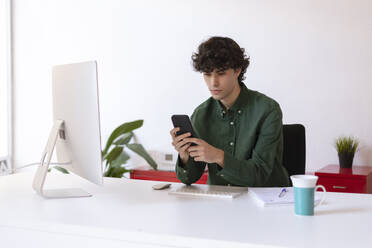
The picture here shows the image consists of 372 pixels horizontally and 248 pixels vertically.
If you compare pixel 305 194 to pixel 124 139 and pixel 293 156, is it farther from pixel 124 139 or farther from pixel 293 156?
pixel 124 139

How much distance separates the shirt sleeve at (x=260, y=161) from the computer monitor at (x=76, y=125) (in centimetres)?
52

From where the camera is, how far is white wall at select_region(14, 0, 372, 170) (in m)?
3.36

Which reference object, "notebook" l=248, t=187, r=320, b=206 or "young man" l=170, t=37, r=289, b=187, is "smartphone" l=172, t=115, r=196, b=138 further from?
"notebook" l=248, t=187, r=320, b=206

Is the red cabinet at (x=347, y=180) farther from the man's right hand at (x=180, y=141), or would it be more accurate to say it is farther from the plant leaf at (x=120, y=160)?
the plant leaf at (x=120, y=160)

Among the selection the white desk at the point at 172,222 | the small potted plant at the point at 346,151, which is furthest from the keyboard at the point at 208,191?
the small potted plant at the point at 346,151

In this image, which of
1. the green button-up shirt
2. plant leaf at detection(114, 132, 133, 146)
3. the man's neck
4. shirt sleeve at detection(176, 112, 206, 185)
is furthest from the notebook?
plant leaf at detection(114, 132, 133, 146)

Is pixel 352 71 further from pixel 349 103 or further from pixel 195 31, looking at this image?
pixel 195 31

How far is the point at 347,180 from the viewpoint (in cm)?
298

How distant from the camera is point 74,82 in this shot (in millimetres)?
1589

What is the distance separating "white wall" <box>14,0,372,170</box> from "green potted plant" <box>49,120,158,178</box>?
0.24m

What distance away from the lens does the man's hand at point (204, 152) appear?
66.2 inches

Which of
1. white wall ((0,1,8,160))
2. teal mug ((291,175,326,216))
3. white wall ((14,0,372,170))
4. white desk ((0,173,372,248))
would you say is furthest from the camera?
white wall ((0,1,8,160))

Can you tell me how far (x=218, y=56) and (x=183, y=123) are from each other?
0.40 metres

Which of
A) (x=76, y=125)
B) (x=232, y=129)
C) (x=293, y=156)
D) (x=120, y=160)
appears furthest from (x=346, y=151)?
(x=76, y=125)
